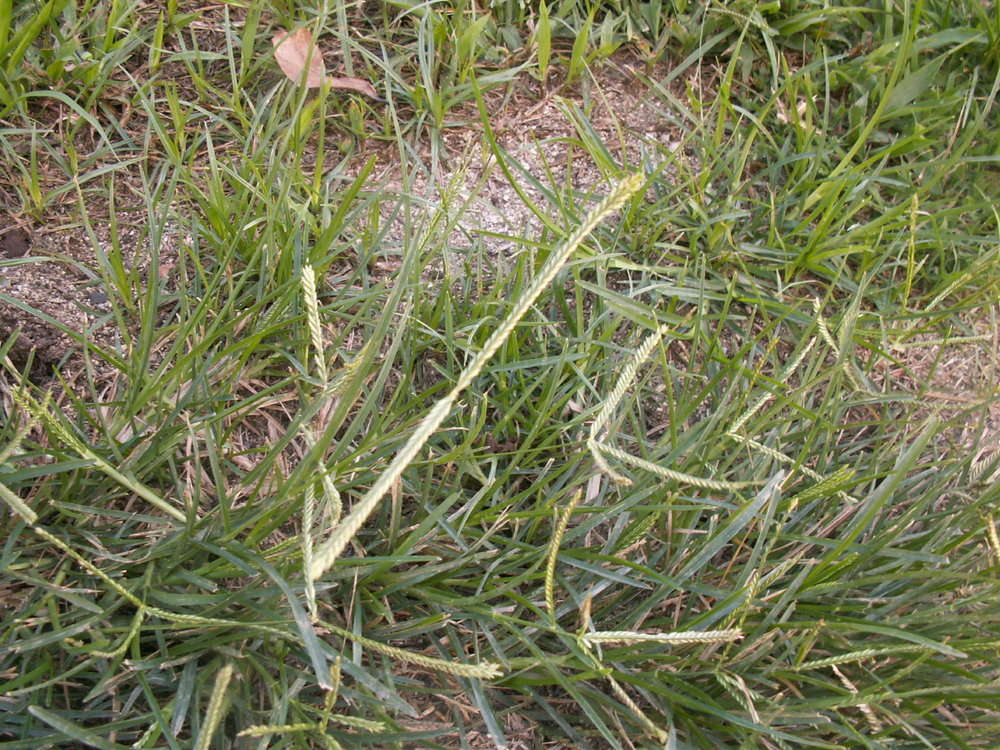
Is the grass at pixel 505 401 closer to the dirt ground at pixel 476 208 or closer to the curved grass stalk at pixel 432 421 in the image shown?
the dirt ground at pixel 476 208

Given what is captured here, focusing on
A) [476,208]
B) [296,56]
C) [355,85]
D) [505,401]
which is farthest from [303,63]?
[505,401]

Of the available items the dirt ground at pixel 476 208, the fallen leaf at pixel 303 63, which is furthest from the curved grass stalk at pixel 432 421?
the fallen leaf at pixel 303 63

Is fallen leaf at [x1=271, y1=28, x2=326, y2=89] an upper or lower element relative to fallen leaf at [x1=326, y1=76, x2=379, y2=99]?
upper

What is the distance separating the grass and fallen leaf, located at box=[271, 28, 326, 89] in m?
0.05

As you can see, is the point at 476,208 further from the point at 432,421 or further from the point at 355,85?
the point at 432,421

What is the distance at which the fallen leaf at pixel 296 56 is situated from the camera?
200cm

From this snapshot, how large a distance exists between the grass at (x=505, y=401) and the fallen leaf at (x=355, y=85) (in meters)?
0.03

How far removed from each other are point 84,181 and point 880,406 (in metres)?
1.89

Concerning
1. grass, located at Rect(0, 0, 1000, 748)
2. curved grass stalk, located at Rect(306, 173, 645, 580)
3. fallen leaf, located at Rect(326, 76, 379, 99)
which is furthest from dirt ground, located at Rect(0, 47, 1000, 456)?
curved grass stalk, located at Rect(306, 173, 645, 580)

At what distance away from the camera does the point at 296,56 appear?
203 cm

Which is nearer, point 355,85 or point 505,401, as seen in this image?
point 505,401

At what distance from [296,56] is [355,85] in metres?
0.15

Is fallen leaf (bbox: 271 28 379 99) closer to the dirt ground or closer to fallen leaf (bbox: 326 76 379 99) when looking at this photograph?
fallen leaf (bbox: 326 76 379 99)

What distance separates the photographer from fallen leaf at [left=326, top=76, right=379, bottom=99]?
207 cm
